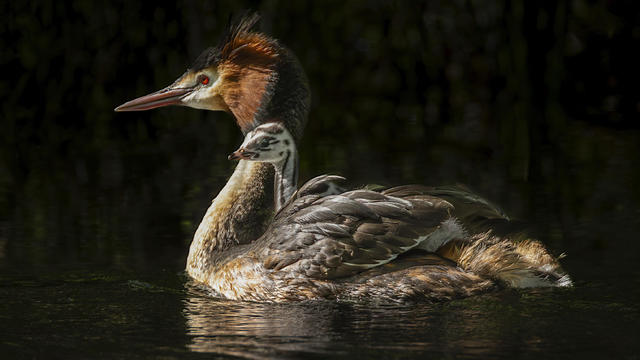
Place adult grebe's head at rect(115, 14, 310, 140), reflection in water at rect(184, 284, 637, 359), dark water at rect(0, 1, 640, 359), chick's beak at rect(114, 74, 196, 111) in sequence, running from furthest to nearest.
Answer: chick's beak at rect(114, 74, 196, 111)
adult grebe's head at rect(115, 14, 310, 140)
dark water at rect(0, 1, 640, 359)
reflection in water at rect(184, 284, 637, 359)

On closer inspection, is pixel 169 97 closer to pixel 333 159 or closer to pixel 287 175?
pixel 287 175

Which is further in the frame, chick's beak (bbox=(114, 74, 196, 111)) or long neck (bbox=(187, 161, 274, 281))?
chick's beak (bbox=(114, 74, 196, 111))

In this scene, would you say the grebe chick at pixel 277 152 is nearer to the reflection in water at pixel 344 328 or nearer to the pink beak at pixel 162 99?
the pink beak at pixel 162 99

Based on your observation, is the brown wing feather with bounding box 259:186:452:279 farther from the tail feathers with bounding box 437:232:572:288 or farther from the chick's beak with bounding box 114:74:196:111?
the chick's beak with bounding box 114:74:196:111

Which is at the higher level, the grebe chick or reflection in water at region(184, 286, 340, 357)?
the grebe chick

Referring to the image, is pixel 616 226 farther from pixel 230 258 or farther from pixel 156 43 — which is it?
pixel 156 43

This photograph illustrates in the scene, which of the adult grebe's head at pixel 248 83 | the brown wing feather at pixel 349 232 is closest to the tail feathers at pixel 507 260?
the brown wing feather at pixel 349 232

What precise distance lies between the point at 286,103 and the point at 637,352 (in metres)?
2.99

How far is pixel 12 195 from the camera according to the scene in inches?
413

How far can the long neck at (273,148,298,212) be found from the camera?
7746mm

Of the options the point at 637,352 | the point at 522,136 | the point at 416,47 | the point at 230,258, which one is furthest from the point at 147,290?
the point at 416,47

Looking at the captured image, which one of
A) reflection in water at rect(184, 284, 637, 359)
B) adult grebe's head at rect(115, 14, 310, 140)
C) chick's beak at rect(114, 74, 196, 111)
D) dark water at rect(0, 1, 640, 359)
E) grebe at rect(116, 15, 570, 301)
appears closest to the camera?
reflection in water at rect(184, 284, 637, 359)

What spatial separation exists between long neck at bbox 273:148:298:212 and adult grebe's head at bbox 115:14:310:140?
0.45 meters

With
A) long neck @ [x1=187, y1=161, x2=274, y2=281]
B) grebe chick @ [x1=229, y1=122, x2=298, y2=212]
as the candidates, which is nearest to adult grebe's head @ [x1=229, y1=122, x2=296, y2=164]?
grebe chick @ [x1=229, y1=122, x2=298, y2=212]
